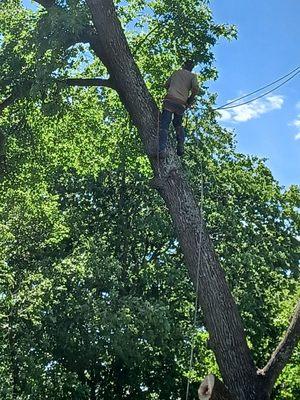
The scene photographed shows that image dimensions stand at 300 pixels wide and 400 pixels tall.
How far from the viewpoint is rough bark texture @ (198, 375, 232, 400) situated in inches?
212

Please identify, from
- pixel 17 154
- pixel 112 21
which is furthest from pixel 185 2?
pixel 17 154

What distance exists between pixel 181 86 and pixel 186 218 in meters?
1.92

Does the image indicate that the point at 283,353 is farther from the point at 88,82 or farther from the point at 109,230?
the point at 109,230

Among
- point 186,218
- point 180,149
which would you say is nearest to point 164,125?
point 180,149

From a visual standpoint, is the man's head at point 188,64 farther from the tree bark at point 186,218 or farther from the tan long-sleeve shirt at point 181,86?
the tree bark at point 186,218

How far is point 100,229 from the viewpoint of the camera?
20.9m

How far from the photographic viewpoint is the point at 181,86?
764cm

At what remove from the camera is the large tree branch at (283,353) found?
5816mm

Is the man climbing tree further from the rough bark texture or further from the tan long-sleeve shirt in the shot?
the rough bark texture

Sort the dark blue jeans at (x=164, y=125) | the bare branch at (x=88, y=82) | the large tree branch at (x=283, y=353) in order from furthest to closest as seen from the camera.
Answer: the bare branch at (x=88, y=82), the dark blue jeans at (x=164, y=125), the large tree branch at (x=283, y=353)

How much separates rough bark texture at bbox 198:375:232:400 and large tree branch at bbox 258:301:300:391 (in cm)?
53

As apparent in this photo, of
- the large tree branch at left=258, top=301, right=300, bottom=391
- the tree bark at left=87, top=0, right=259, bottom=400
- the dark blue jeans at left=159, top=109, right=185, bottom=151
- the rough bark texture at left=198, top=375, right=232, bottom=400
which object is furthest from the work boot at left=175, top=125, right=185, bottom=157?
the rough bark texture at left=198, top=375, right=232, bottom=400

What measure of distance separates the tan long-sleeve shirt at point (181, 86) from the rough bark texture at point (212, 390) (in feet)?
11.9


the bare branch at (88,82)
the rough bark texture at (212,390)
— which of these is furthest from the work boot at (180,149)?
the rough bark texture at (212,390)
